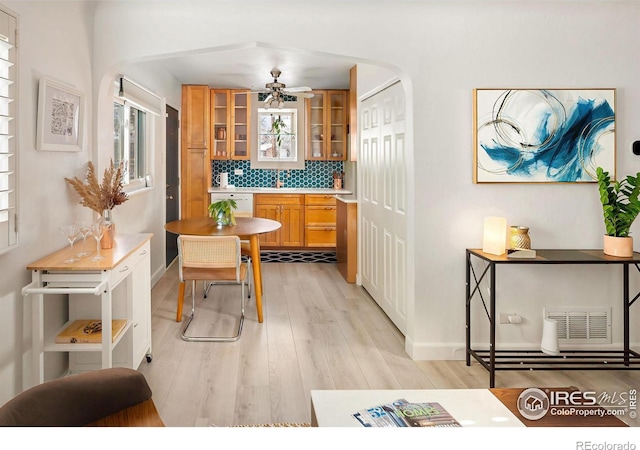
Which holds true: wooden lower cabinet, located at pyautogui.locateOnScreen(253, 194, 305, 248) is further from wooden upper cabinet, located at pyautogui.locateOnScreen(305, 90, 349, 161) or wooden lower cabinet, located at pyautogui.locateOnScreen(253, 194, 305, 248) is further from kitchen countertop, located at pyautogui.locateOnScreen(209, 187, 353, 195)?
wooden upper cabinet, located at pyautogui.locateOnScreen(305, 90, 349, 161)

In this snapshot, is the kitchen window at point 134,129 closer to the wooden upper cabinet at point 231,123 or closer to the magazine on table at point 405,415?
the wooden upper cabinet at point 231,123

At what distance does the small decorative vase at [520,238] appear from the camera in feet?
11.0

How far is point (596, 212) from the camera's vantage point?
3635 millimetres

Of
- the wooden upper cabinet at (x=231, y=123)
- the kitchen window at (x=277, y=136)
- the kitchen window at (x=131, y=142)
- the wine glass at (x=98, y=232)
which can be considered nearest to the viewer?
the wine glass at (x=98, y=232)

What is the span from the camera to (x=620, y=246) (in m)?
3.25

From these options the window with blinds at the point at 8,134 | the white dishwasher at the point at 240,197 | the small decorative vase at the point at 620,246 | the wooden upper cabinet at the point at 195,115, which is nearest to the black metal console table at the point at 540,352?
the small decorative vase at the point at 620,246

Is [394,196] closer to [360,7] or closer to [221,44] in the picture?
[360,7]

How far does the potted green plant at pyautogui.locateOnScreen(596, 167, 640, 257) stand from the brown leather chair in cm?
291

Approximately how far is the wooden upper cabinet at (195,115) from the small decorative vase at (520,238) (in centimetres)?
558

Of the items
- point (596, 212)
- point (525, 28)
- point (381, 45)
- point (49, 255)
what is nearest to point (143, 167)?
point (49, 255)

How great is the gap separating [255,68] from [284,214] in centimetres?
235

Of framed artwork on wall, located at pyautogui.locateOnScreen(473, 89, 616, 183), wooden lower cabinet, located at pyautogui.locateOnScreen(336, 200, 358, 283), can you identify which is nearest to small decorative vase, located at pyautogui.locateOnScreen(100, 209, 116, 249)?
framed artwork on wall, located at pyautogui.locateOnScreen(473, 89, 616, 183)

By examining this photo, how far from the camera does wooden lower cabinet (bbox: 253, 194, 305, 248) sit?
8.11 m

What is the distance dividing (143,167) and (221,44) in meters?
2.74
